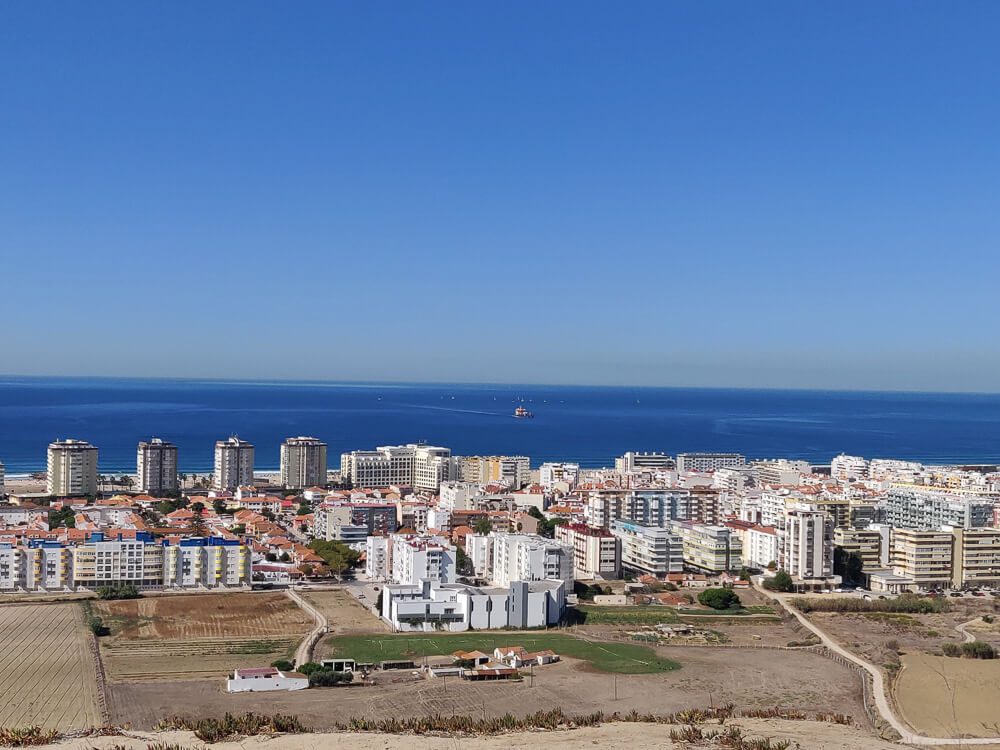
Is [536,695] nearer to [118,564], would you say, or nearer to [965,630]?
[965,630]

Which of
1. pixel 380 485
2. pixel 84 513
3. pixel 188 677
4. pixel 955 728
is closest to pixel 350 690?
pixel 188 677

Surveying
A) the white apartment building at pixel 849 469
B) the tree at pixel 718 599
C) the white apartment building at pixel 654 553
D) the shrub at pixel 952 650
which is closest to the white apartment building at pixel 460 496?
the white apartment building at pixel 654 553

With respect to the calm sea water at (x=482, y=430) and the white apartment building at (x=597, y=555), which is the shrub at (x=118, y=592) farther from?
the calm sea water at (x=482, y=430)

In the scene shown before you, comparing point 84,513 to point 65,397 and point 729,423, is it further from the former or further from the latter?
point 65,397

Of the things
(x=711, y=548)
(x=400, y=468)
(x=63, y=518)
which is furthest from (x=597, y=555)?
(x=400, y=468)

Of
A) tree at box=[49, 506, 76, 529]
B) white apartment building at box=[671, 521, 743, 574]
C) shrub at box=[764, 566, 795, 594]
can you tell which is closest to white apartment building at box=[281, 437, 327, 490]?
tree at box=[49, 506, 76, 529]
